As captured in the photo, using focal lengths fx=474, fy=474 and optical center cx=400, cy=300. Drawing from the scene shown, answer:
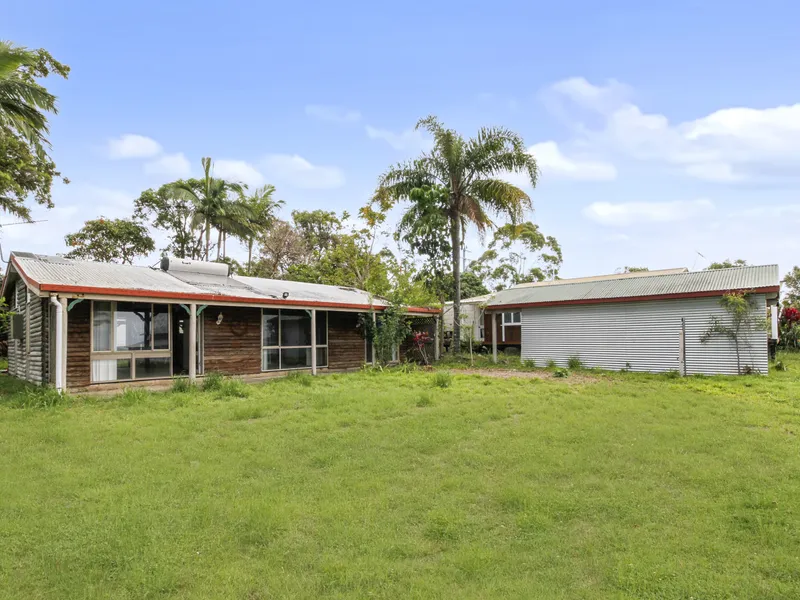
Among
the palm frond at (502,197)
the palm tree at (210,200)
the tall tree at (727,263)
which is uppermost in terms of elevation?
the palm tree at (210,200)

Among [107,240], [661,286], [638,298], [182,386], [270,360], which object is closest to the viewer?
[182,386]

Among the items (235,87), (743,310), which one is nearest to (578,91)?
(743,310)

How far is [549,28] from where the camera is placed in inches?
470

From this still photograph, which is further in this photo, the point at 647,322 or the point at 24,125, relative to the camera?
the point at 647,322

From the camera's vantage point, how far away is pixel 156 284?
11.3m

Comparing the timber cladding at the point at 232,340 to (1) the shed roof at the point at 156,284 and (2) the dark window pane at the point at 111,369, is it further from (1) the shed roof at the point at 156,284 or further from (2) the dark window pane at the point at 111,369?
(2) the dark window pane at the point at 111,369

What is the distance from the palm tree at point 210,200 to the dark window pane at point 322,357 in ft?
45.2

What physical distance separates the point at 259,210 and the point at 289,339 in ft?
51.0

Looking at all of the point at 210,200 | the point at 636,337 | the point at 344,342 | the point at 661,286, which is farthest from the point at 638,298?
the point at 210,200

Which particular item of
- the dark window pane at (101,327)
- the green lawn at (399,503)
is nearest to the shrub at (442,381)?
the green lawn at (399,503)

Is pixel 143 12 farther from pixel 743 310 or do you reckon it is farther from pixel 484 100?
pixel 743 310

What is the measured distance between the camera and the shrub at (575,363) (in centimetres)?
1567

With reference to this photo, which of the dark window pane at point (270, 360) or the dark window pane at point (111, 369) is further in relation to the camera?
the dark window pane at point (270, 360)

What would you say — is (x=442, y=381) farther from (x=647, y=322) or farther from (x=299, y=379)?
(x=647, y=322)
